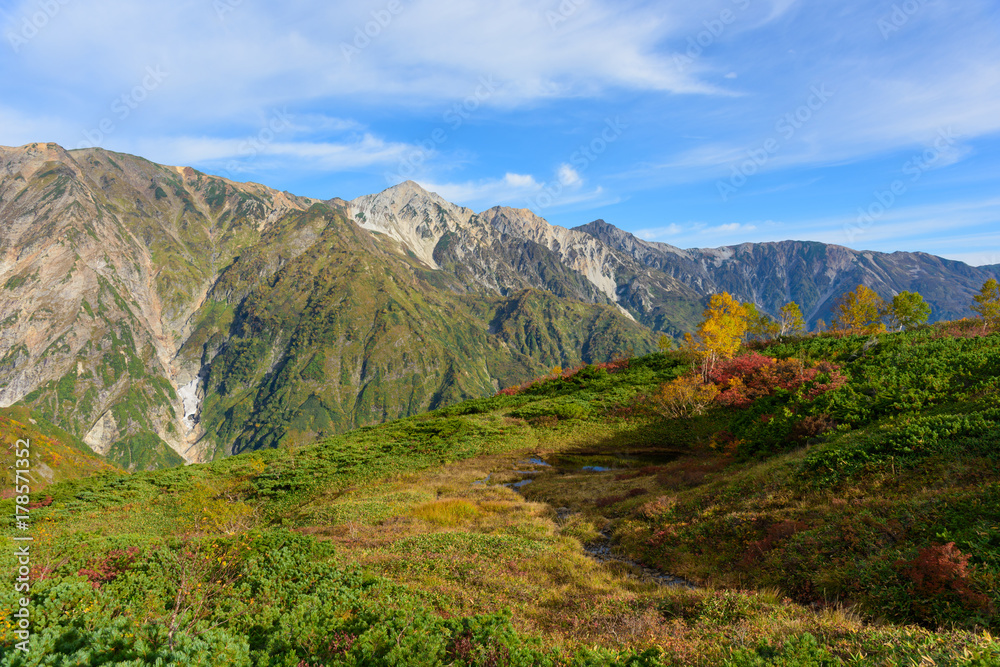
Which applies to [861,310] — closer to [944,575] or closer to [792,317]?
[792,317]

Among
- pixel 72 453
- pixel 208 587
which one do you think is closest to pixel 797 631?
pixel 208 587

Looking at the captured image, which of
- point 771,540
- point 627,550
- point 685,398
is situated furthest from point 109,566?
A: point 685,398

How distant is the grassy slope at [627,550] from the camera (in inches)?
317

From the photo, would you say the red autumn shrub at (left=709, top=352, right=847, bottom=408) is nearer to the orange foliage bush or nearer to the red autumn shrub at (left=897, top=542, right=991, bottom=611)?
the orange foliage bush

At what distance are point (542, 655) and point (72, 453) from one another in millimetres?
95153

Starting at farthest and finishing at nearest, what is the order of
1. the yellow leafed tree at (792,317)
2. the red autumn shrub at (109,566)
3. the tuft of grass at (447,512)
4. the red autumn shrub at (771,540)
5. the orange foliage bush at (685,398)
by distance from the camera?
1. the yellow leafed tree at (792,317)
2. the orange foliage bush at (685,398)
3. the tuft of grass at (447,512)
4. the red autumn shrub at (771,540)
5. the red autumn shrub at (109,566)

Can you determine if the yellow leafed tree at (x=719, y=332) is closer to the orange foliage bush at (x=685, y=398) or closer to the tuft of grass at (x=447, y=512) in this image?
the orange foliage bush at (x=685, y=398)

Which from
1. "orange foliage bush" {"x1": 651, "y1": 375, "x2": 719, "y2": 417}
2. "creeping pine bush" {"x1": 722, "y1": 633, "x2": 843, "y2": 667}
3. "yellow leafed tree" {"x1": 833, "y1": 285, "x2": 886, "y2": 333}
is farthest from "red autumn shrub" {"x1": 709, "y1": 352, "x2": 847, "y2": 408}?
"yellow leafed tree" {"x1": 833, "y1": 285, "x2": 886, "y2": 333}

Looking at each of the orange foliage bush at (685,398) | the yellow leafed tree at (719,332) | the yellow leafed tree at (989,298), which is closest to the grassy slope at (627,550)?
the orange foliage bush at (685,398)

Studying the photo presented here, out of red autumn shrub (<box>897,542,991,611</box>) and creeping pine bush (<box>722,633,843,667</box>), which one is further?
red autumn shrub (<box>897,542,991,611</box>)

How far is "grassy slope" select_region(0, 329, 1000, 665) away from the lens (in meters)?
8.05

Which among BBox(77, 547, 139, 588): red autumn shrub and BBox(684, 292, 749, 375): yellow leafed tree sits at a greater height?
BBox(684, 292, 749, 375): yellow leafed tree

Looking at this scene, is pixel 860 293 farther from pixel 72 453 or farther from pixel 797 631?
pixel 72 453

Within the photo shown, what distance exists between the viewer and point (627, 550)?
17.2 m
